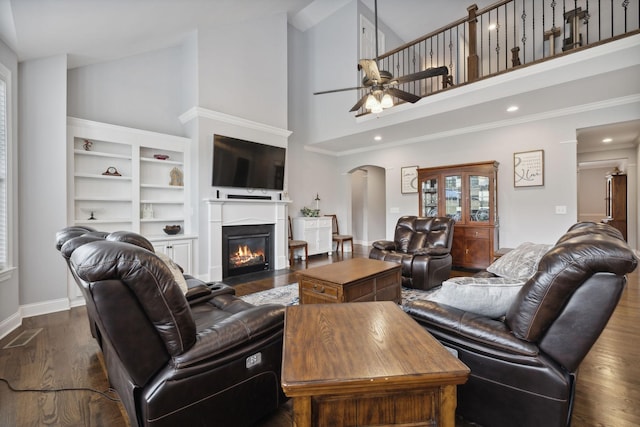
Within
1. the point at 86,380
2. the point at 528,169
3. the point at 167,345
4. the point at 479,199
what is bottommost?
the point at 86,380

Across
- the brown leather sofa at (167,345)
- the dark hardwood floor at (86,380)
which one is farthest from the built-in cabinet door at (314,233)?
the brown leather sofa at (167,345)

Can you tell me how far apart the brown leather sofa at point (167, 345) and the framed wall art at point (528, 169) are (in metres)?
5.29

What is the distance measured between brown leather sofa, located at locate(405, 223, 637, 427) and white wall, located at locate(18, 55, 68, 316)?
410 centimetres

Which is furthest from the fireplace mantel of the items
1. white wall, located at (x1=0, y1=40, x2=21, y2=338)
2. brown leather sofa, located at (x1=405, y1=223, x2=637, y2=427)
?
brown leather sofa, located at (x1=405, y1=223, x2=637, y2=427)

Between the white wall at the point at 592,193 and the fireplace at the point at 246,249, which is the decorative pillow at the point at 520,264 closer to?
the fireplace at the point at 246,249

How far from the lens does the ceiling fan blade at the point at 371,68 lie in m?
2.74

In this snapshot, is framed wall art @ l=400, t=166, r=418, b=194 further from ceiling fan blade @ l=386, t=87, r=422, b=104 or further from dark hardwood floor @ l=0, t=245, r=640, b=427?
dark hardwood floor @ l=0, t=245, r=640, b=427

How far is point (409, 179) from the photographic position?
640cm

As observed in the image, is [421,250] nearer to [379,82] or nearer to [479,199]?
[479,199]

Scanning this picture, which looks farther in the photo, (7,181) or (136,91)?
(136,91)

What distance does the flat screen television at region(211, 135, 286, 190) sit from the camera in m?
4.66

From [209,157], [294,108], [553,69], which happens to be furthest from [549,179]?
[209,157]

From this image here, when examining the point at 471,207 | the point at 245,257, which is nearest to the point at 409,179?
the point at 471,207

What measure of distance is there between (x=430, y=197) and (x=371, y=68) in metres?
3.54
